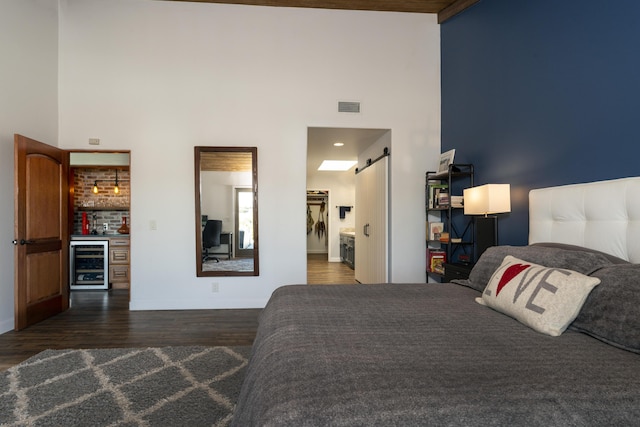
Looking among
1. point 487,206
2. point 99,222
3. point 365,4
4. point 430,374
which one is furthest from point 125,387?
point 99,222

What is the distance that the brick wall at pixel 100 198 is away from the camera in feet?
19.7

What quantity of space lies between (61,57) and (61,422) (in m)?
4.08

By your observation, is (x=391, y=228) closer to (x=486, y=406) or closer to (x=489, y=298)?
(x=489, y=298)

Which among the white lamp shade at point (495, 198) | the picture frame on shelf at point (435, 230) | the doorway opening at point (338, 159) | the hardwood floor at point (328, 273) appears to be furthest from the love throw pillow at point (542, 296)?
the hardwood floor at point (328, 273)

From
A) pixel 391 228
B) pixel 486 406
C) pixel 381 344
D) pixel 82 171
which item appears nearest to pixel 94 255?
pixel 82 171

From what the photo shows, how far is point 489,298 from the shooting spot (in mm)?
1768

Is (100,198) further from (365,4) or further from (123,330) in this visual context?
(365,4)

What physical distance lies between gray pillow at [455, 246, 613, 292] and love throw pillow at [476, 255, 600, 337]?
0.63ft

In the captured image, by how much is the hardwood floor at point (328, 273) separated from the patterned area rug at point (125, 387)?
11.3ft

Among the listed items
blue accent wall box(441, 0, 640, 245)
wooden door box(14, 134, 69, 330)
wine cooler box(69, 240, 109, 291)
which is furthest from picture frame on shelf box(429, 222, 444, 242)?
wine cooler box(69, 240, 109, 291)

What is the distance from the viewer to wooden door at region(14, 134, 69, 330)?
11.1 feet

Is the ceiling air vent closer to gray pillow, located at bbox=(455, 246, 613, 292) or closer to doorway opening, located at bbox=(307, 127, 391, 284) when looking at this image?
doorway opening, located at bbox=(307, 127, 391, 284)

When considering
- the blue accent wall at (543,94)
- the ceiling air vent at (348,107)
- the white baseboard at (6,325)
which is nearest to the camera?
the blue accent wall at (543,94)

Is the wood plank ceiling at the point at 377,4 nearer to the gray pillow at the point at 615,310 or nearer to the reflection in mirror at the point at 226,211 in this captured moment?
the reflection in mirror at the point at 226,211
